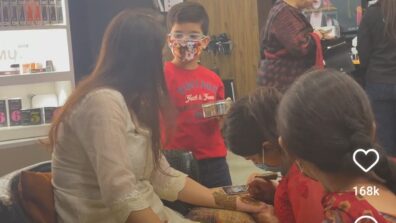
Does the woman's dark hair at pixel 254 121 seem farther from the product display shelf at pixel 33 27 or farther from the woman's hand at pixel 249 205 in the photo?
the product display shelf at pixel 33 27

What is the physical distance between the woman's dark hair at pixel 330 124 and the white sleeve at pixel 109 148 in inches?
21.6

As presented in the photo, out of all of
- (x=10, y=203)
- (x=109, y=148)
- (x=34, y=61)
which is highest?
(x=34, y=61)

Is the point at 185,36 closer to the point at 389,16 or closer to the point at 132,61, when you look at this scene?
the point at 132,61

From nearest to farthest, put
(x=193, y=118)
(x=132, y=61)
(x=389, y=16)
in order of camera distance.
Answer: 1. (x=132, y=61)
2. (x=193, y=118)
3. (x=389, y=16)

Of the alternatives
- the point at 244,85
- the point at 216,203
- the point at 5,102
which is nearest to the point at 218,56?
the point at 244,85

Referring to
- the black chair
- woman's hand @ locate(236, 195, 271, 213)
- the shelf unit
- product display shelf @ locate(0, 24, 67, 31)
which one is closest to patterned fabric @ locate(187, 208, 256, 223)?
woman's hand @ locate(236, 195, 271, 213)

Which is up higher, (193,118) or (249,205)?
(193,118)

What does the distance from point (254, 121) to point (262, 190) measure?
31 centimetres

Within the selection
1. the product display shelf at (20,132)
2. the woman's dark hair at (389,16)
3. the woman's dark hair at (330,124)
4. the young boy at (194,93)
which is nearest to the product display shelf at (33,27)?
the product display shelf at (20,132)

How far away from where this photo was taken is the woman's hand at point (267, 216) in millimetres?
1673

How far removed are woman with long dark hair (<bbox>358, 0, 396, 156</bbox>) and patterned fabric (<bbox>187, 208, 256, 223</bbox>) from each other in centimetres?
140

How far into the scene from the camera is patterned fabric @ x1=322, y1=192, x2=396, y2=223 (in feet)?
3.17

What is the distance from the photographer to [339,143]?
101cm

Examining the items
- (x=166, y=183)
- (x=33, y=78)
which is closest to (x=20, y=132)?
(x=33, y=78)
